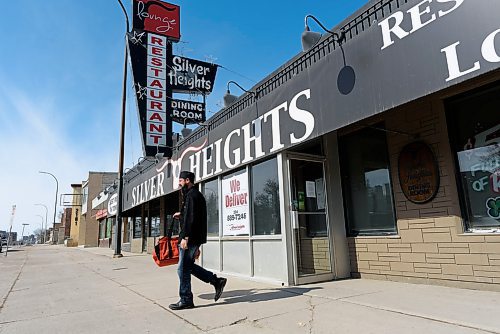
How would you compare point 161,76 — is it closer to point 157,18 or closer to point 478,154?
point 157,18

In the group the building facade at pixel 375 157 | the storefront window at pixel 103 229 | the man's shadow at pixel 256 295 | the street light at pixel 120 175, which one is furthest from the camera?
the storefront window at pixel 103 229

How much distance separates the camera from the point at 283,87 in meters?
6.48

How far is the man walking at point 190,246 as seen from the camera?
16.2 ft

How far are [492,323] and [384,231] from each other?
9.40ft

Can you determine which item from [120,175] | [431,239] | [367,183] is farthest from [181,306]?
[120,175]

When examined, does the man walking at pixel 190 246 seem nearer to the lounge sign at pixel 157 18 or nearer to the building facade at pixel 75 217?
the lounge sign at pixel 157 18

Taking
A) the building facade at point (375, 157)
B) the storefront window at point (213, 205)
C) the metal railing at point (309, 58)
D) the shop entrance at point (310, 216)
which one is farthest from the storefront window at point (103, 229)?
the shop entrance at point (310, 216)

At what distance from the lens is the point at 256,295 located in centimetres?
561

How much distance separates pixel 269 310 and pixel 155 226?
558 inches

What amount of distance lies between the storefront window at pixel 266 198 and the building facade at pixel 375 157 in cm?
4

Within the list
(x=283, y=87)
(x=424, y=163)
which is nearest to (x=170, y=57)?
(x=283, y=87)

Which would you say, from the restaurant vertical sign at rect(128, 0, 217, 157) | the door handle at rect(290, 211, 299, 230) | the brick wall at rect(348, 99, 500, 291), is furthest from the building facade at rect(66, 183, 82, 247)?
the brick wall at rect(348, 99, 500, 291)

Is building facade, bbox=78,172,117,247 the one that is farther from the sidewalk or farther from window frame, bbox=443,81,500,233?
window frame, bbox=443,81,500,233

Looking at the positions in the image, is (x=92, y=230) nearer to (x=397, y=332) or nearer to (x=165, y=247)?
(x=165, y=247)
